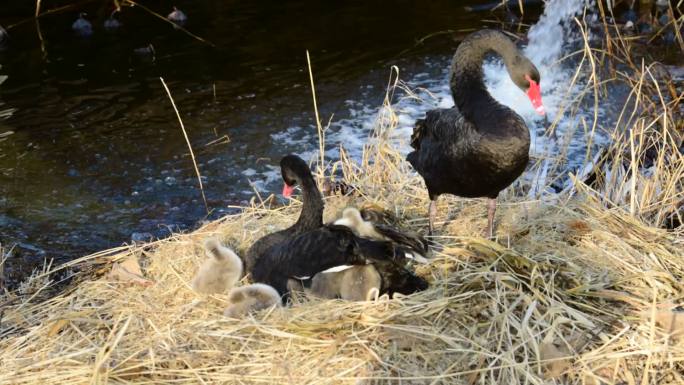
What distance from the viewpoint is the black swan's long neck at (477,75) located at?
3.63 metres

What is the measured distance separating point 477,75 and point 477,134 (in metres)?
0.48

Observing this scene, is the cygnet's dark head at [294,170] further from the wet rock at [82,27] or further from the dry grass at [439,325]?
the wet rock at [82,27]

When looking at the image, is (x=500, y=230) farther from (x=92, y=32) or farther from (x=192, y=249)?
(x=92, y=32)

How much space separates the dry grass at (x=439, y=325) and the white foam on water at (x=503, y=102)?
1486 millimetres

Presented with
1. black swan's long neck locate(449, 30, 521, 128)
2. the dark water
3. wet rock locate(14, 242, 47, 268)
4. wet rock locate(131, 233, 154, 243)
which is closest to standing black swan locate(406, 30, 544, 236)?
black swan's long neck locate(449, 30, 521, 128)

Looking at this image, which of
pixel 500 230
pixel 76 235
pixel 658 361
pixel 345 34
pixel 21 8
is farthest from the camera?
pixel 21 8

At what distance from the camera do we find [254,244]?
414cm

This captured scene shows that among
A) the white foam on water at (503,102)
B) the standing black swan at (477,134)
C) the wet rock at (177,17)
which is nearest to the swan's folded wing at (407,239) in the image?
the standing black swan at (477,134)

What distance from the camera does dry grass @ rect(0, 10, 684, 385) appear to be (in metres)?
2.99

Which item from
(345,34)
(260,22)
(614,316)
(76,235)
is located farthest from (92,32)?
(614,316)

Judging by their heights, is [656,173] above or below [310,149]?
above

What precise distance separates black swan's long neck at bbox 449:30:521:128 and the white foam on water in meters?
1.40

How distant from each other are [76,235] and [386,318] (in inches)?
122

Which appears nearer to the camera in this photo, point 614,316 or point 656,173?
point 614,316
